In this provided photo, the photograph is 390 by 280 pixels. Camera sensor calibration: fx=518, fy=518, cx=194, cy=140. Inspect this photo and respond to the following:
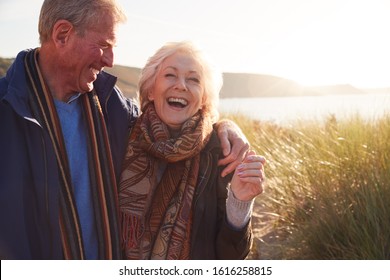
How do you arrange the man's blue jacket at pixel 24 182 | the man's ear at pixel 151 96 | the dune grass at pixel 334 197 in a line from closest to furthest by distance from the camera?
1. the man's blue jacket at pixel 24 182
2. the man's ear at pixel 151 96
3. the dune grass at pixel 334 197

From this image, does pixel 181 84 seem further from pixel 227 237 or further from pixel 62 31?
pixel 227 237

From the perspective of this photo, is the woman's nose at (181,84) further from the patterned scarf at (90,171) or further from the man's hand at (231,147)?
the patterned scarf at (90,171)

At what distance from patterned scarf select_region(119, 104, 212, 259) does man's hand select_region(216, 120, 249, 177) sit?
0.33 ft

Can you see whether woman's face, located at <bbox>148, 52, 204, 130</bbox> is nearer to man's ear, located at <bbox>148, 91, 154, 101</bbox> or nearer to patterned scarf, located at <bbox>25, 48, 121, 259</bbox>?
man's ear, located at <bbox>148, 91, 154, 101</bbox>

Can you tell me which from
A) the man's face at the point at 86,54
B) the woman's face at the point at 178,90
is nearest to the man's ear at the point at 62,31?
the man's face at the point at 86,54

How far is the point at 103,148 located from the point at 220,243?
70 centimetres

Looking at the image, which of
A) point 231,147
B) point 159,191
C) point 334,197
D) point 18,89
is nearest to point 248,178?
point 231,147

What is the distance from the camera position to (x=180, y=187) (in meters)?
2.44

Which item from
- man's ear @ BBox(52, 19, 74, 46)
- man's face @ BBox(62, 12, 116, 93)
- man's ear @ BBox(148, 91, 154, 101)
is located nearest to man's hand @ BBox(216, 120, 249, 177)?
man's ear @ BBox(148, 91, 154, 101)

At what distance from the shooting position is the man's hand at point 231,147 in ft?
7.93

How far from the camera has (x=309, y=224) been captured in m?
3.89

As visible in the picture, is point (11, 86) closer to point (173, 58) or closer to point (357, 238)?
point (173, 58)

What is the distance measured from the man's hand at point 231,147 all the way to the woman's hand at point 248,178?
0.10m
